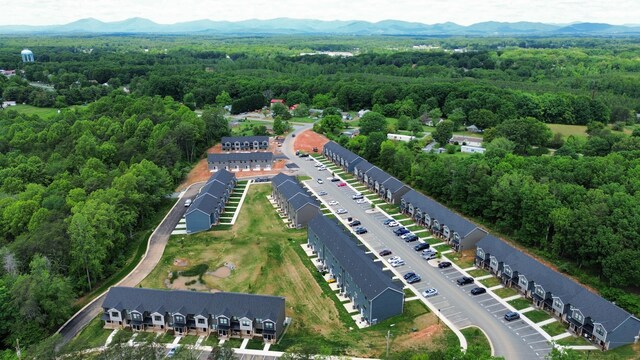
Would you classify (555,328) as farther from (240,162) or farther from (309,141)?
(309,141)

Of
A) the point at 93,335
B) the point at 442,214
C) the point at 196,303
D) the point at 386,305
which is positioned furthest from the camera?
the point at 442,214

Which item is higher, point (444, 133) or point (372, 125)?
point (372, 125)

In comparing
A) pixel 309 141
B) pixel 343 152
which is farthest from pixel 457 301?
pixel 309 141

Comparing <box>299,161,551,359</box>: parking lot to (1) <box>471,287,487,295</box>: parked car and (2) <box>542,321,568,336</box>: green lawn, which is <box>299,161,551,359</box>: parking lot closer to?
(1) <box>471,287,487,295</box>: parked car

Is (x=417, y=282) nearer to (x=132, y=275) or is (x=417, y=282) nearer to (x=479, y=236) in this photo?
(x=479, y=236)

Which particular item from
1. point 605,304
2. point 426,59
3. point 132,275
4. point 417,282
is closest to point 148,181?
point 132,275

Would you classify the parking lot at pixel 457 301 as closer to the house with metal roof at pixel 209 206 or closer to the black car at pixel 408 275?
the black car at pixel 408 275

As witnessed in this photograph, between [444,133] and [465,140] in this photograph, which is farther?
[465,140]

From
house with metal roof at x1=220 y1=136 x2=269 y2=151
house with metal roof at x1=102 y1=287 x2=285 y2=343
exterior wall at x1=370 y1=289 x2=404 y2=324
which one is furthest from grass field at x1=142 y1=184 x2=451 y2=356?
house with metal roof at x1=220 y1=136 x2=269 y2=151
